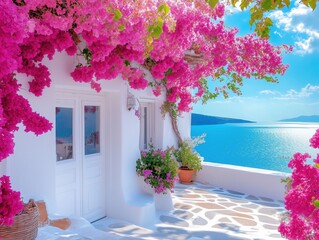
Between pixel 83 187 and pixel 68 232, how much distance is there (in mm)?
2178

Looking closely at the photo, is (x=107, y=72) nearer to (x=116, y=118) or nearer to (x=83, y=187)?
(x=116, y=118)

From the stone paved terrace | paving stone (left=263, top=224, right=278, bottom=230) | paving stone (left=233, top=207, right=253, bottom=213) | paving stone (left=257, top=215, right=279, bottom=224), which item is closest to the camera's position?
the stone paved terrace

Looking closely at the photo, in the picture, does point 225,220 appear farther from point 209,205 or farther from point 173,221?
point 173,221

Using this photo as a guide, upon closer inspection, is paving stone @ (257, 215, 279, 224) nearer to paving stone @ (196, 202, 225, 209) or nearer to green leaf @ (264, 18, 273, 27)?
paving stone @ (196, 202, 225, 209)

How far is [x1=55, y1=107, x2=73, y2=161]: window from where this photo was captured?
6160mm

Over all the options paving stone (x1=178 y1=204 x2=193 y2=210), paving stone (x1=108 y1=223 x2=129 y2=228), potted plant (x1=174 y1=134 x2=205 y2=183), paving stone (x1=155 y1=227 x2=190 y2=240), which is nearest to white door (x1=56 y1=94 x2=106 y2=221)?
paving stone (x1=108 y1=223 x2=129 y2=228)

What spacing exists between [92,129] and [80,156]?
0.66m

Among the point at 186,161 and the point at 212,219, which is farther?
the point at 186,161

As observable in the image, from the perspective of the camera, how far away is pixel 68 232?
4660 mm

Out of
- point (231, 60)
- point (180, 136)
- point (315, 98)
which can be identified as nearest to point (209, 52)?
point (231, 60)

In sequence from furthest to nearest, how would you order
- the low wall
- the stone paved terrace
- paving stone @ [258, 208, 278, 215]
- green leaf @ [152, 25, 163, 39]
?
1. the low wall
2. paving stone @ [258, 208, 278, 215]
3. the stone paved terrace
4. green leaf @ [152, 25, 163, 39]

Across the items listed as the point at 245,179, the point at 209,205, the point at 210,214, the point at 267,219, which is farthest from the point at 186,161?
the point at 267,219

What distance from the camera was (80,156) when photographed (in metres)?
6.73

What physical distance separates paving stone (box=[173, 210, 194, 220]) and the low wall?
2654mm
